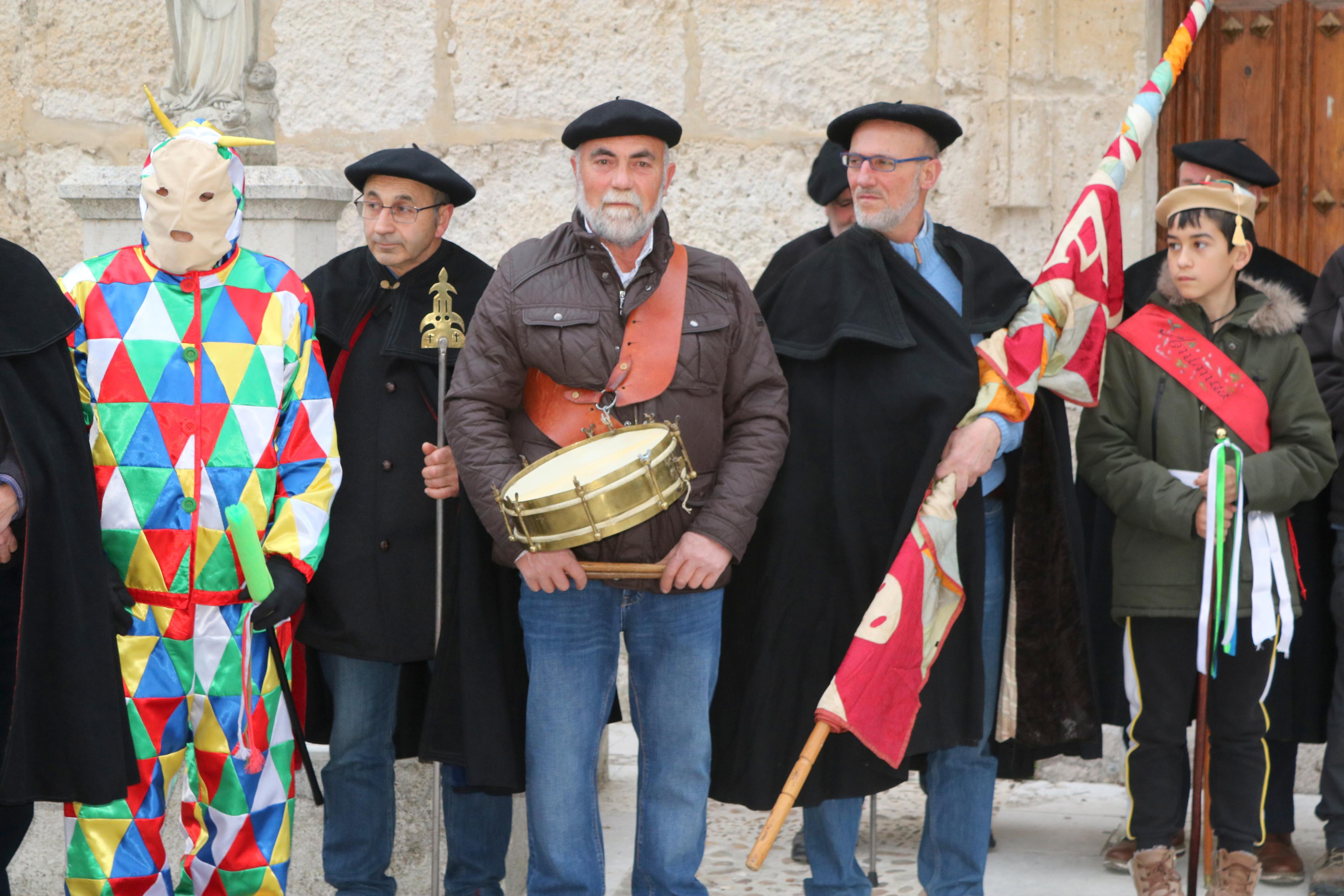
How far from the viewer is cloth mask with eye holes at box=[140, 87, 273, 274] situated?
323cm

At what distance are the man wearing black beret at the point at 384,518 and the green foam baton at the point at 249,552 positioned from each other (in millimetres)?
477

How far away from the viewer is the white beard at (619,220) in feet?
10.9

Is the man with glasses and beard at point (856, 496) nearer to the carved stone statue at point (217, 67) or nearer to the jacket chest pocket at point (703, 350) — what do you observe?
the jacket chest pocket at point (703, 350)

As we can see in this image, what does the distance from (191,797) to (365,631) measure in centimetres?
55

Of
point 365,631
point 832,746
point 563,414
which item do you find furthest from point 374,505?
point 832,746

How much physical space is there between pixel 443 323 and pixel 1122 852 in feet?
7.96

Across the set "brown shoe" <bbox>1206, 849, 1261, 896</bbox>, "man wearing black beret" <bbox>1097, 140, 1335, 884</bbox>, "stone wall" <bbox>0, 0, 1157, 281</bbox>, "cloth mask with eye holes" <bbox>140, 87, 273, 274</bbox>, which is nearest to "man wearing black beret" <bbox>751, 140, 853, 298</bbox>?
"stone wall" <bbox>0, 0, 1157, 281</bbox>

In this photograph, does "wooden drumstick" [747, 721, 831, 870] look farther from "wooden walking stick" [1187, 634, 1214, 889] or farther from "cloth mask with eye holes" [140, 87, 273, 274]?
"cloth mask with eye holes" [140, 87, 273, 274]

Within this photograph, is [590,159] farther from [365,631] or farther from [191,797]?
[191,797]

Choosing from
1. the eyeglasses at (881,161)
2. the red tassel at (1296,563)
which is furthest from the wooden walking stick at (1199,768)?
the eyeglasses at (881,161)

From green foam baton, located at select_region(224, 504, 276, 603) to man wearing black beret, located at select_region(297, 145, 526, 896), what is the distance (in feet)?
1.57

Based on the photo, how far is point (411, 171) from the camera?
3668mm

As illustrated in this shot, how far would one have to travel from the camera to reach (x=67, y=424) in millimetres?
3115

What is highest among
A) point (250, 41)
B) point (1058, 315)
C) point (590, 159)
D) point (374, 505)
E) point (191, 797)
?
point (250, 41)
